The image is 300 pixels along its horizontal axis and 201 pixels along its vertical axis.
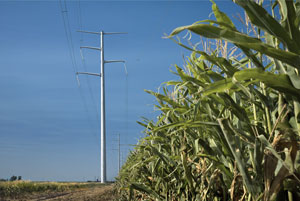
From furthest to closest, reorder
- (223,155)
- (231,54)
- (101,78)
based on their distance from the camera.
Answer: (101,78) < (231,54) < (223,155)

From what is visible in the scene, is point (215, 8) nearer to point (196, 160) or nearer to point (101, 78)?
point (196, 160)

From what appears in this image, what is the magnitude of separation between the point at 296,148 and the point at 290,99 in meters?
0.14

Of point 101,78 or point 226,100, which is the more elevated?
point 101,78

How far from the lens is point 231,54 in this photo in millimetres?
1582

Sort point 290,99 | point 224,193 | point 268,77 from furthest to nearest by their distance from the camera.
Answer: point 224,193 → point 290,99 → point 268,77

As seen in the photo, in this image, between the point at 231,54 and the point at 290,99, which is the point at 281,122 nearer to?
the point at 290,99

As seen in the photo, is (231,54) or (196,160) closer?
(231,54)

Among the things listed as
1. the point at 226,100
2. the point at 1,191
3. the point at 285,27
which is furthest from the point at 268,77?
the point at 1,191

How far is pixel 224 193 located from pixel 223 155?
22 centimetres

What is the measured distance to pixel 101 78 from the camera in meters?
19.3

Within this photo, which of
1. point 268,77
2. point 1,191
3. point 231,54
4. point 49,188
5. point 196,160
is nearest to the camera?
point 268,77

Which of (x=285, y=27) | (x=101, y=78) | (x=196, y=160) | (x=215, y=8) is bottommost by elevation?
(x=196, y=160)

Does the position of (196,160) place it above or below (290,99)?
below

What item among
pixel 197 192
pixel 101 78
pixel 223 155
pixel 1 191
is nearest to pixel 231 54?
pixel 223 155
